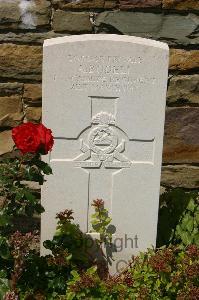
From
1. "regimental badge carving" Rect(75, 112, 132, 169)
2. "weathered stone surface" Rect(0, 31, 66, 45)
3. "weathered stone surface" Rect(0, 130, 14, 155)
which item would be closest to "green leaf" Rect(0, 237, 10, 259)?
"regimental badge carving" Rect(75, 112, 132, 169)

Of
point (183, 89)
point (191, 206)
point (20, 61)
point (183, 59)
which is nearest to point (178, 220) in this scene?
point (191, 206)

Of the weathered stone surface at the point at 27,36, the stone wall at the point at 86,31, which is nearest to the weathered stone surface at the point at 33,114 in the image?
the stone wall at the point at 86,31

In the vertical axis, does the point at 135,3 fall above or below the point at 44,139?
above

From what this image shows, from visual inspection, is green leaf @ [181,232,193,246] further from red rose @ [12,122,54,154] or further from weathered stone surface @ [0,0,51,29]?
weathered stone surface @ [0,0,51,29]

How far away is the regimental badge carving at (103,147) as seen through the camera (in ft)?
10.1

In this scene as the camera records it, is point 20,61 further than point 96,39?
Yes

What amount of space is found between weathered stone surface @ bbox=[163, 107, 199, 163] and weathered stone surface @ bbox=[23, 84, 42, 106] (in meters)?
0.91

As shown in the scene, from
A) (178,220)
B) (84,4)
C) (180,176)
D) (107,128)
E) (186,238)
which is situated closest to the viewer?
(107,128)

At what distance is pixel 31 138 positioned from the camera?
2543mm

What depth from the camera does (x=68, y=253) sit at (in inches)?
122

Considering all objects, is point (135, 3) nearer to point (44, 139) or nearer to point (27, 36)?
point (27, 36)

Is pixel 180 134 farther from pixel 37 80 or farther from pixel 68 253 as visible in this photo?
pixel 68 253

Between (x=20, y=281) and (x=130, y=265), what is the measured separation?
24.3 inches

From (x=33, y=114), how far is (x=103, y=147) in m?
1.00
